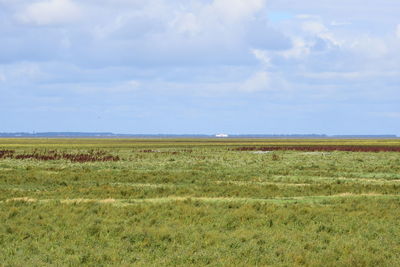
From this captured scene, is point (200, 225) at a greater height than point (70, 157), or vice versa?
point (70, 157)

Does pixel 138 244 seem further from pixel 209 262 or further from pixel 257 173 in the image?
pixel 257 173

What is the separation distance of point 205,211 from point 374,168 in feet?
109

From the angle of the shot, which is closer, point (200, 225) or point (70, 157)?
point (200, 225)

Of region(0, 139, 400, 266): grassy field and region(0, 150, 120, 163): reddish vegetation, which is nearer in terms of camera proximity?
region(0, 139, 400, 266): grassy field

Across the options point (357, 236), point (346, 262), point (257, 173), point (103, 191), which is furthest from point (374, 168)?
point (346, 262)

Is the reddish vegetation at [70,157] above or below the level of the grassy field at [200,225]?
above

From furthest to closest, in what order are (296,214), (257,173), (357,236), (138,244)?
(257,173) < (296,214) < (357,236) < (138,244)

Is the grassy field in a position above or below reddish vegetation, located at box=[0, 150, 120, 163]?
below

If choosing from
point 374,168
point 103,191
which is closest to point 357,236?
point 103,191

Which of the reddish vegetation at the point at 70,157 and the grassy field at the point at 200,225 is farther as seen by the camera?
the reddish vegetation at the point at 70,157

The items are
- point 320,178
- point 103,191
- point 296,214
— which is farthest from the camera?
point 320,178

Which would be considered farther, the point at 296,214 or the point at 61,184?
the point at 61,184

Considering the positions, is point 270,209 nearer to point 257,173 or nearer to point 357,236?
point 357,236

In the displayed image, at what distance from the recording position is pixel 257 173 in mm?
48906
